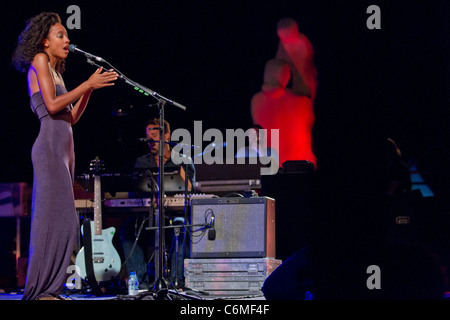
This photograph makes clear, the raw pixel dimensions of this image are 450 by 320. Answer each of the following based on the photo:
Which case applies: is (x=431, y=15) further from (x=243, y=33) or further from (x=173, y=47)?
(x=173, y=47)

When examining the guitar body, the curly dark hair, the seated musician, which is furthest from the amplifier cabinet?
the curly dark hair

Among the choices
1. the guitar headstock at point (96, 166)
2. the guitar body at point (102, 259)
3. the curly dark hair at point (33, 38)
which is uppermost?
the curly dark hair at point (33, 38)

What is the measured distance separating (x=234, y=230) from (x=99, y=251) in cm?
158

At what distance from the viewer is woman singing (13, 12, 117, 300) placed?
2746 mm

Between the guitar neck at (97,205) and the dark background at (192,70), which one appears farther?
the dark background at (192,70)

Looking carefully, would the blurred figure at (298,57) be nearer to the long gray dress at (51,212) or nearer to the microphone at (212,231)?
the microphone at (212,231)

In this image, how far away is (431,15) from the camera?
7957 millimetres

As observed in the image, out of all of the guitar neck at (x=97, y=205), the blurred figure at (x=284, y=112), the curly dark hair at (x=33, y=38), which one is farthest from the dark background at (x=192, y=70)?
the curly dark hair at (x=33, y=38)

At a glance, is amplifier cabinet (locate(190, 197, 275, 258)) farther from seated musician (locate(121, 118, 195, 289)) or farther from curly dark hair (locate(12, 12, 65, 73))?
curly dark hair (locate(12, 12, 65, 73))

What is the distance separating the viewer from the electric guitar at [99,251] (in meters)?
5.42

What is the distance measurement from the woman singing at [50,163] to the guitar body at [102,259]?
2718 mm

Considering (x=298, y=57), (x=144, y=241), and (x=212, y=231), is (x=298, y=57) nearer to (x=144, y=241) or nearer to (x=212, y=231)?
(x=144, y=241)

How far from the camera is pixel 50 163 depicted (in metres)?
2.83

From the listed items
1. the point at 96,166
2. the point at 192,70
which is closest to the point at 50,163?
the point at 96,166
